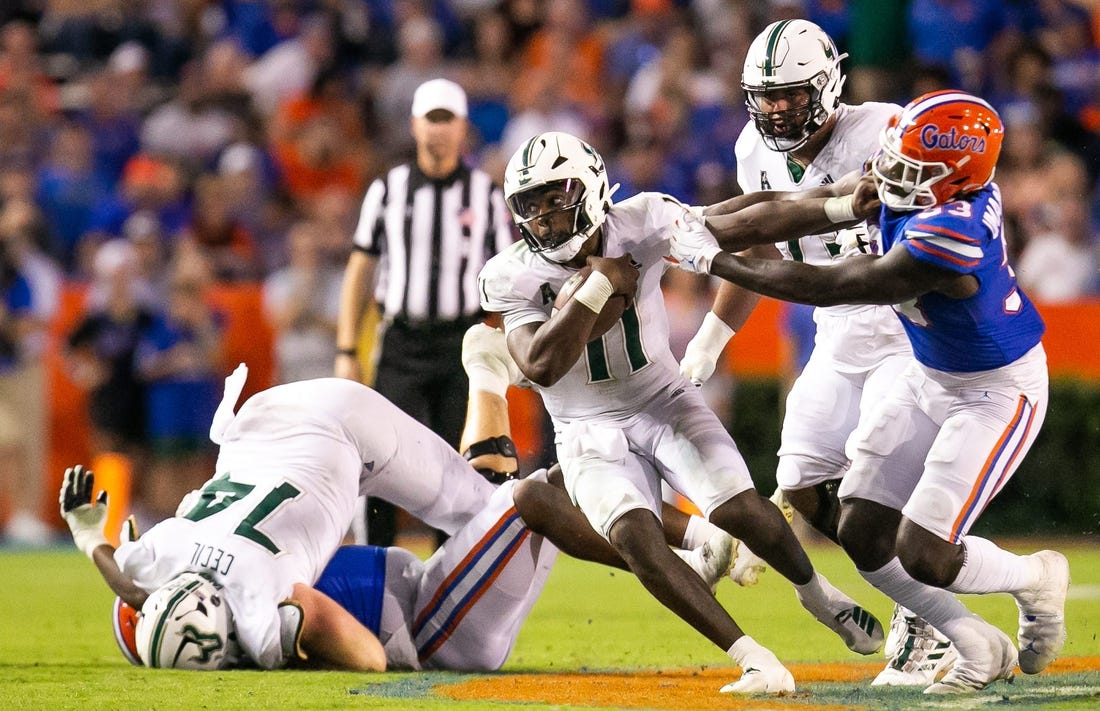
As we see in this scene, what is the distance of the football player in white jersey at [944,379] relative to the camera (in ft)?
16.2

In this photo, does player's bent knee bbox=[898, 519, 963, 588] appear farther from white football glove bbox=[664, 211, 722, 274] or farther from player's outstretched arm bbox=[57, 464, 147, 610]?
player's outstretched arm bbox=[57, 464, 147, 610]

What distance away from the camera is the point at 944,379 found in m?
5.21

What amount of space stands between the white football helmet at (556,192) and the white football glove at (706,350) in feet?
2.57

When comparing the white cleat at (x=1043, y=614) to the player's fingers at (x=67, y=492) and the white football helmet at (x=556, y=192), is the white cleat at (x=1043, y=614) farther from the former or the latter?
the player's fingers at (x=67, y=492)

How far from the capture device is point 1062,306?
10070 mm

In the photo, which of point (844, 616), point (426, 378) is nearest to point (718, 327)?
point (844, 616)

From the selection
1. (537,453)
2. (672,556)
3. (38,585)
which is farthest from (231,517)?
(537,453)

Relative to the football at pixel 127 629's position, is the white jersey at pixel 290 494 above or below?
above

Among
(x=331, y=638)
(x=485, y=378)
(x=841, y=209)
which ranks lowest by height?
(x=331, y=638)

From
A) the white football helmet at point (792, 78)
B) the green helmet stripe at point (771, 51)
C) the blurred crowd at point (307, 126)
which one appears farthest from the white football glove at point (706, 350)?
the blurred crowd at point (307, 126)

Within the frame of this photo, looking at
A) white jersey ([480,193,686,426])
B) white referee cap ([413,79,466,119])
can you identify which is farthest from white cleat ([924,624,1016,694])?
white referee cap ([413,79,466,119])

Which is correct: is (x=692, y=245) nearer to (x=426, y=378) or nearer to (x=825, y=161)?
(x=825, y=161)

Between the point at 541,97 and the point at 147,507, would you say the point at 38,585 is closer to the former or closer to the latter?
the point at 147,507

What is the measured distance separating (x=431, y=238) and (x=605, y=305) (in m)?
2.79
